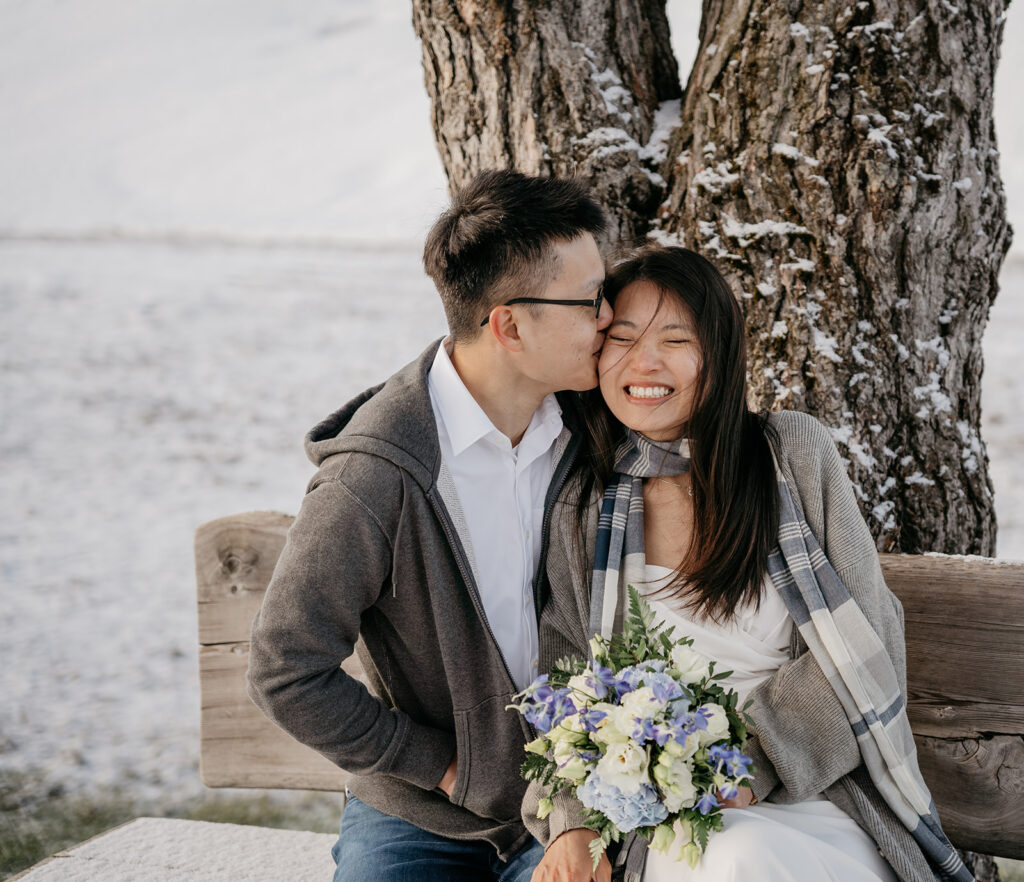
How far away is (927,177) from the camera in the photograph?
7.80 feet

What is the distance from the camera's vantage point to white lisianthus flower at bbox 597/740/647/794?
1.62 meters

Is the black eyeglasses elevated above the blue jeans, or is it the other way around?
the black eyeglasses

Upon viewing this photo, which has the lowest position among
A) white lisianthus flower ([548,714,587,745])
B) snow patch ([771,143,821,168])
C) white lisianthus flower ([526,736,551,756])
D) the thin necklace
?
white lisianthus flower ([526,736,551,756])

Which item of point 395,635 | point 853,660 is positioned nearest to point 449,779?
point 395,635

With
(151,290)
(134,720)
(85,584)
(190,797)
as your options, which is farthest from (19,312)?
(190,797)

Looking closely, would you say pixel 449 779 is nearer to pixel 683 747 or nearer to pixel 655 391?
Result: pixel 683 747

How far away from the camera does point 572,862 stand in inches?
74.4

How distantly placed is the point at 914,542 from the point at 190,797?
10.8 ft

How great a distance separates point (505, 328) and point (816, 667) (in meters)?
1.05

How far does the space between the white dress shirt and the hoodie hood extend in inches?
3.3

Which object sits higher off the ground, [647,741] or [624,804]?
[647,741]

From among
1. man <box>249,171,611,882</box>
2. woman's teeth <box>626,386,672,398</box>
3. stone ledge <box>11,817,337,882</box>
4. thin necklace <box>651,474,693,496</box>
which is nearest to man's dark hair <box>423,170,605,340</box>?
man <box>249,171,611,882</box>

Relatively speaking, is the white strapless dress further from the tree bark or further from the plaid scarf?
the tree bark

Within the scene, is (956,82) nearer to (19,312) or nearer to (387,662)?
(387,662)
